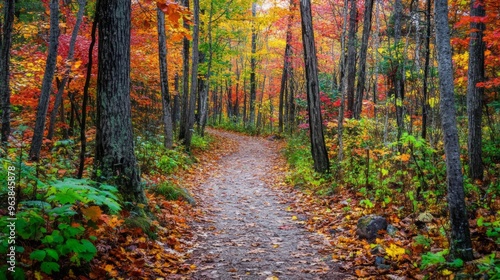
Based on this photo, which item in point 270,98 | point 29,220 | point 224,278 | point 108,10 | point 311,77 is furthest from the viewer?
point 270,98

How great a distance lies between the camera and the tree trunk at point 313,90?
9.73 meters

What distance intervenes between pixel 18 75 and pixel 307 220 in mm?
9894

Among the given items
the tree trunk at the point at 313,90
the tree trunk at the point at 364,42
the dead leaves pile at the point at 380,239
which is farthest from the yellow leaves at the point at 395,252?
the tree trunk at the point at 364,42

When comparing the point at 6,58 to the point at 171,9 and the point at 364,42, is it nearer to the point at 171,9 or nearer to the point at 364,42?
the point at 171,9

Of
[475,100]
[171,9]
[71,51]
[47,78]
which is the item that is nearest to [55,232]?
[171,9]

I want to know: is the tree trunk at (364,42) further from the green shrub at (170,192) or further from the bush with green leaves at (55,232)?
the bush with green leaves at (55,232)

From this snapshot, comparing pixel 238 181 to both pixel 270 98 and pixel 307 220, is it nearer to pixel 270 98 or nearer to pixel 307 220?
pixel 307 220

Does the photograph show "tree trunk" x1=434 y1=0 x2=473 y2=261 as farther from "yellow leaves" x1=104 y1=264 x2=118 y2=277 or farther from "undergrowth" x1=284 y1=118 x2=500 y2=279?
"yellow leaves" x1=104 y1=264 x2=118 y2=277

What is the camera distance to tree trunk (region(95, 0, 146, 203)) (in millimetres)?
5082

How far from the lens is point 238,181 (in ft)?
35.6

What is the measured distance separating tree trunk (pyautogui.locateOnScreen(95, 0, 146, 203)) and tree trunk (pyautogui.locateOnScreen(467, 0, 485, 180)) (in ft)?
24.8

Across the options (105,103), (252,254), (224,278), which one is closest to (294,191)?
(252,254)

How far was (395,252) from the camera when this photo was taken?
4.26 m

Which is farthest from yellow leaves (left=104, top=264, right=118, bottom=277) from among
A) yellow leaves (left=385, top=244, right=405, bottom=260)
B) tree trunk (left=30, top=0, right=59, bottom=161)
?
tree trunk (left=30, top=0, right=59, bottom=161)
